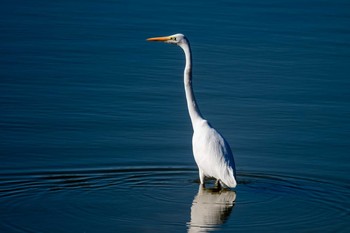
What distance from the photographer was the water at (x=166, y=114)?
371 inches

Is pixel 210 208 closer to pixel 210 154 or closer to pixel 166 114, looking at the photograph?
pixel 210 154

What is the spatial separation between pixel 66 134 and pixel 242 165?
2.43 m

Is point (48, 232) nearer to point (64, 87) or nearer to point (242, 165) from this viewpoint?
point (242, 165)

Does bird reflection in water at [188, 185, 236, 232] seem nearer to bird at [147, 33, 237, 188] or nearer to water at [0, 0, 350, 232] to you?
water at [0, 0, 350, 232]

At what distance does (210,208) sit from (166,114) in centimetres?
346

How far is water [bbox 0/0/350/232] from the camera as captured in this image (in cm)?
943

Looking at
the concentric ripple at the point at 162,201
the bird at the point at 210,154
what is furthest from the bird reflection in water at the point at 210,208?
the bird at the point at 210,154

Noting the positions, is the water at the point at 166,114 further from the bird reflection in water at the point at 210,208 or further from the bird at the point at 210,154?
the bird at the point at 210,154

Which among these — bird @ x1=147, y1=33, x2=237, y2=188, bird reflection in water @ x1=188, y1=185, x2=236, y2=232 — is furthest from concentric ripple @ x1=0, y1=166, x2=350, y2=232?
bird @ x1=147, y1=33, x2=237, y2=188

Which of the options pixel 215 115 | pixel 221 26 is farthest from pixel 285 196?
pixel 221 26

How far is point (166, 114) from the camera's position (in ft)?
42.6

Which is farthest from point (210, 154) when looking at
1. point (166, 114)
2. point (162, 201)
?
point (166, 114)

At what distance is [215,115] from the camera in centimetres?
1295

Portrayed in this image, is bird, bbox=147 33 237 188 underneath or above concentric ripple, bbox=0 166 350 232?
above
